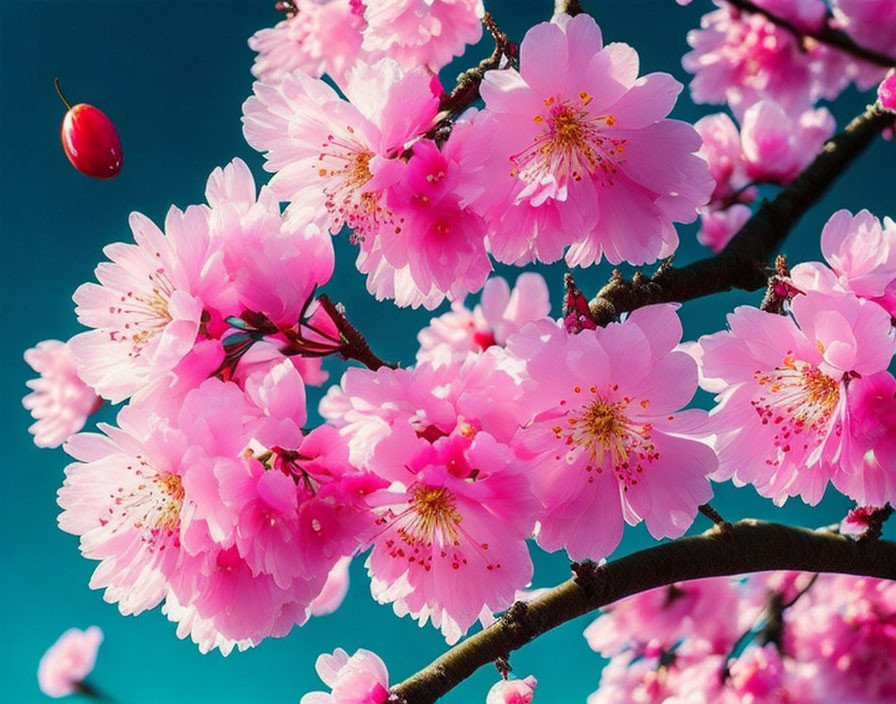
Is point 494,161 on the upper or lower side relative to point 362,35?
lower

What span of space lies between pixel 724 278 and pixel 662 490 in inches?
15.5

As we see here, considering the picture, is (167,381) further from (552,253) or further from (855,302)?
(855,302)

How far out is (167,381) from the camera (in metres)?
0.58

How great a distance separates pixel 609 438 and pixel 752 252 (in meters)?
0.52

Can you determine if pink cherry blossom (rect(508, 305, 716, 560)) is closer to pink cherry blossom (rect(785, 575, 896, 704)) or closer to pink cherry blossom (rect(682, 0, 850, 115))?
pink cherry blossom (rect(785, 575, 896, 704))

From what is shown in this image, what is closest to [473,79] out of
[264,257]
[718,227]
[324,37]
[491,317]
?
[264,257]

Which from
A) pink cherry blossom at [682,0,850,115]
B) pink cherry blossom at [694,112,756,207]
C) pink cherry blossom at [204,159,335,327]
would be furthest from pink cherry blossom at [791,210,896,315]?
pink cherry blossom at [682,0,850,115]

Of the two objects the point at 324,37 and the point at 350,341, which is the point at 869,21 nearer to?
the point at 324,37

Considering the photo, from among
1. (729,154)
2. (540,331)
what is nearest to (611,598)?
(540,331)

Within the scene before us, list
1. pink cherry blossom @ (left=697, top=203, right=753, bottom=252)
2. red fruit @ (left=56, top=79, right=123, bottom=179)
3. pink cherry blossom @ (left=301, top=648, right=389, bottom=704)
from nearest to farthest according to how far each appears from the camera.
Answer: pink cherry blossom @ (left=301, top=648, right=389, bottom=704) → red fruit @ (left=56, top=79, right=123, bottom=179) → pink cherry blossom @ (left=697, top=203, right=753, bottom=252)

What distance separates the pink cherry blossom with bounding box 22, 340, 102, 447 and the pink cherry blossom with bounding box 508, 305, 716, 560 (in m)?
1.17

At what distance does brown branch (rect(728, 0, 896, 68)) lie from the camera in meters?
1.50

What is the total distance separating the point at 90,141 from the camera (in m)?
0.86

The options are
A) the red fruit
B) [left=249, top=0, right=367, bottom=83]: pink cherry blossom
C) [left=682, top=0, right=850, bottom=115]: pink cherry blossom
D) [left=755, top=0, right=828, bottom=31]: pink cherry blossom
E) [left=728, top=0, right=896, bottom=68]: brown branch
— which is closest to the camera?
the red fruit
